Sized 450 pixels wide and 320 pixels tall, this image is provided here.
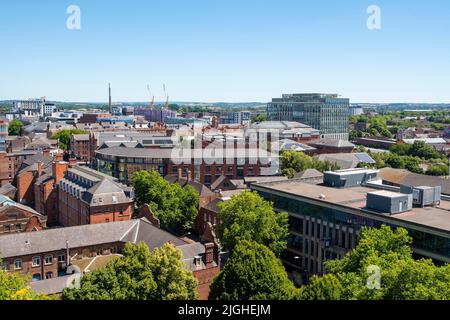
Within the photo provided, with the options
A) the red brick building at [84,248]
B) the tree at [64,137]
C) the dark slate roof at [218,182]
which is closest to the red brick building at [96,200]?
the red brick building at [84,248]

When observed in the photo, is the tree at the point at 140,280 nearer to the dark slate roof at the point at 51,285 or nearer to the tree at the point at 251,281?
the tree at the point at 251,281

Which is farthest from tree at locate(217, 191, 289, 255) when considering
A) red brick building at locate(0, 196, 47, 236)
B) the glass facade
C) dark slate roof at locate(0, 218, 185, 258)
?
red brick building at locate(0, 196, 47, 236)

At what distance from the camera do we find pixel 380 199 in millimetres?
47219

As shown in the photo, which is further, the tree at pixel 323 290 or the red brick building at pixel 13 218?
the red brick building at pixel 13 218

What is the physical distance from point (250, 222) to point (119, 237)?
1447cm

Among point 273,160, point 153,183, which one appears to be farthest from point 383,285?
point 273,160

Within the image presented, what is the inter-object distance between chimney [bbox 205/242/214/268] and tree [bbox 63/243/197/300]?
5.81m

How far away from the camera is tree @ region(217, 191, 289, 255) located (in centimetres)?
5141

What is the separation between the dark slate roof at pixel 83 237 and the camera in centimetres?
4916

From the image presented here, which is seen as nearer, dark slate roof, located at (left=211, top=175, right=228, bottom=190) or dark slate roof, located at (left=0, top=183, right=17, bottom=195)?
dark slate roof, located at (left=0, top=183, right=17, bottom=195)

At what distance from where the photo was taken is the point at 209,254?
46125 mm

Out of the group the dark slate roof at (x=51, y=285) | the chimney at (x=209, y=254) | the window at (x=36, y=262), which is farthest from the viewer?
the window at (x=36, y=262)

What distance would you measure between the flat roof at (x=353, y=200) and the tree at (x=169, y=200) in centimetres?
1250

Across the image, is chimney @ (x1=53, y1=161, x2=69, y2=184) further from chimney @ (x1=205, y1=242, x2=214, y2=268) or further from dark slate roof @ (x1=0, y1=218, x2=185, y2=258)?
chimney @ (x1=205, y1=242, x2=214, y2=268)
